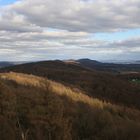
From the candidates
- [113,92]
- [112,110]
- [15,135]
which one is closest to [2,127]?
[15,135]

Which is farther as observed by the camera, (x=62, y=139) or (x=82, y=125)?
(x=82, y=125)

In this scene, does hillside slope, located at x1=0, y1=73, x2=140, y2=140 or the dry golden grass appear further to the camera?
the dry golden grass

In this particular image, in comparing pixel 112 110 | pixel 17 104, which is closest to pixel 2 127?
pixel 17 104

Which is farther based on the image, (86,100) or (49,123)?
(86,100)

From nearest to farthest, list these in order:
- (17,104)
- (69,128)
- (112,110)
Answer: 1. (69,128)
2. (17,104)
3. (112,110)

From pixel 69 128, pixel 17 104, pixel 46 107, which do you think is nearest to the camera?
pixel 69 128

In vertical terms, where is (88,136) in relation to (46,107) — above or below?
below

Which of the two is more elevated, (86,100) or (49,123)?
(49,123)

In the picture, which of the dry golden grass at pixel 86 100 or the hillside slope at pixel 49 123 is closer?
the hillside slope at pixel 49 123

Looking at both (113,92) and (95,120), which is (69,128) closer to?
(95,120)
